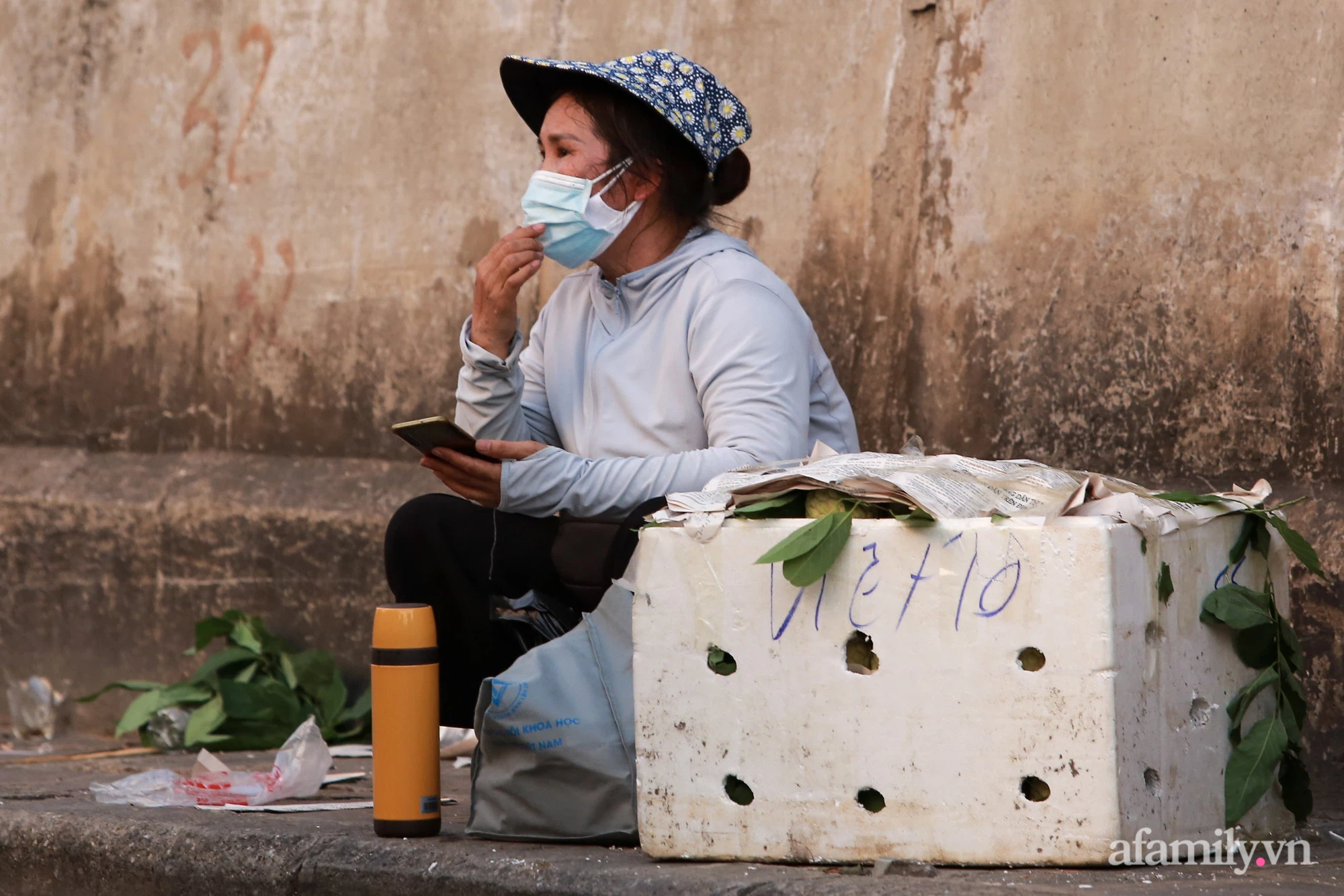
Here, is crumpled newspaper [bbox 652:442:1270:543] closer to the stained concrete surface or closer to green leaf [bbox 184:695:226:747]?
the stained concrete surface

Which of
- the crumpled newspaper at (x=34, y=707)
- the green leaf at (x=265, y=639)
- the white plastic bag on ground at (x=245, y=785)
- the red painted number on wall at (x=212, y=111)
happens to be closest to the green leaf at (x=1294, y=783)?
the white plastic bag on ground at (x=245, y=785)

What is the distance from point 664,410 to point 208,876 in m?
1.00

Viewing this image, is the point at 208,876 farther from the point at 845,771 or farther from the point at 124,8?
the point at 124,8

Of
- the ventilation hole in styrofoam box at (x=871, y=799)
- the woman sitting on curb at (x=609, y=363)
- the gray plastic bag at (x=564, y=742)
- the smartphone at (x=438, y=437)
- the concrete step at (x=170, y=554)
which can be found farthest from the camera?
the concrete step at (x=170, y=554)

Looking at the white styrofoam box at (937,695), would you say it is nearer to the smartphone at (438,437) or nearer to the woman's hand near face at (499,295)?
the smartphone at (438,437)

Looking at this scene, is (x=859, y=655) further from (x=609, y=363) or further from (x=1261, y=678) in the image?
(x=609, y=363)

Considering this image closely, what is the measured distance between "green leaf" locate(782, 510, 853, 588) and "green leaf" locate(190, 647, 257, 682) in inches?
89.0

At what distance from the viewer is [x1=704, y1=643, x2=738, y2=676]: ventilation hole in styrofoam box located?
75.1 inches

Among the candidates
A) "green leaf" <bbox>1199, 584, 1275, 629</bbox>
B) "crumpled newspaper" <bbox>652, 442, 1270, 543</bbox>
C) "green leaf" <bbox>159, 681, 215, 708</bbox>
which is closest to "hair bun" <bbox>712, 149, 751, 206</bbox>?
"crumpled newspaper" <bbox>652, 442, 1270, 543</bbox>

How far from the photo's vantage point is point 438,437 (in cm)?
226

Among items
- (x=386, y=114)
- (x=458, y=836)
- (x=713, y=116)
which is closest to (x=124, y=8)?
(x=386, y=114)

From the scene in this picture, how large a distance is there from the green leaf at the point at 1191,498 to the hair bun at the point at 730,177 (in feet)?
3.38

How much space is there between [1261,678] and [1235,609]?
0.13 m

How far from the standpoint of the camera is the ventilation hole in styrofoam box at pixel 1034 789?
1746mm
